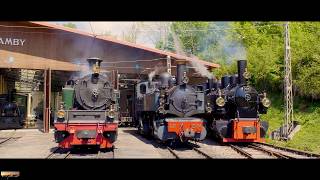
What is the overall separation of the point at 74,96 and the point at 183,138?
3732mm

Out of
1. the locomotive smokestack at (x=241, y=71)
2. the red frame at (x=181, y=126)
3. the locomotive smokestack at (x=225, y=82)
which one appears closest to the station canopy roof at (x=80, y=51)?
the locomotive smokestack at (x=225, y=82)

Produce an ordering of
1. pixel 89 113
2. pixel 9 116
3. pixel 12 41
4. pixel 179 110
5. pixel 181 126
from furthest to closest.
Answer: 1. pixel 9 116
2. pixel 12 41
3. pixel 179 110
4. pixel 181 126
5. pixel 89 113

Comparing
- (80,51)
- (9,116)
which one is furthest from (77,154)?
(9,116)

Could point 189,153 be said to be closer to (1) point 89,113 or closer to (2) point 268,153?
(2) point 268,153

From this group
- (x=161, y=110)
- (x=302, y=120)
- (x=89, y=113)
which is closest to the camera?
(x=89, y=113)

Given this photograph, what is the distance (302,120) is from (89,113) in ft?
40.9

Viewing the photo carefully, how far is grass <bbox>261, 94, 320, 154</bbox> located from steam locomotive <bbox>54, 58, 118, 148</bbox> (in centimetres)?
643

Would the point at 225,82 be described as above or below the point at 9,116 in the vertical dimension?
above

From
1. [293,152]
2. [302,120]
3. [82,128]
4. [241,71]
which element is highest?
[241,71]

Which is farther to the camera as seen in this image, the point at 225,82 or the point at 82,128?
the point at 225,82

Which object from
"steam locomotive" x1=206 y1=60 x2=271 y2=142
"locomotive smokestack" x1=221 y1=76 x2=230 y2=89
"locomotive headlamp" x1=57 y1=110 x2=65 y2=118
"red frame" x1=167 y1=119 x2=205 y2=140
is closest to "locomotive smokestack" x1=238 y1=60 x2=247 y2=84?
"steam locomotive" x1=206 y1=60 x2=271 y2=142

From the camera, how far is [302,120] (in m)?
20.0
